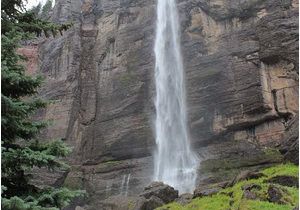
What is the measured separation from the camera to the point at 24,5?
9.32m

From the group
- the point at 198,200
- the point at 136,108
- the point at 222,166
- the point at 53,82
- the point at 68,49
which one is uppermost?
the point at 68,49

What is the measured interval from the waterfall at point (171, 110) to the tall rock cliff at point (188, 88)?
64 centimetres

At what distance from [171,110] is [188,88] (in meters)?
2.37

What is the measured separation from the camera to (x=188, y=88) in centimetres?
3838

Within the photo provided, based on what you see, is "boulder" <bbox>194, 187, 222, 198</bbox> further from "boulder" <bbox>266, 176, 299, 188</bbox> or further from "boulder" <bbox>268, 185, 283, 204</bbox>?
"boulder" <bbox>268, 185, 283, 204</bbox>

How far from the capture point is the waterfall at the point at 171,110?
3562cm

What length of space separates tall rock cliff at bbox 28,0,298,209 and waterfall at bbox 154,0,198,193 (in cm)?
64

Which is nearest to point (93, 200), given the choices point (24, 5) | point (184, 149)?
point (184, 149)

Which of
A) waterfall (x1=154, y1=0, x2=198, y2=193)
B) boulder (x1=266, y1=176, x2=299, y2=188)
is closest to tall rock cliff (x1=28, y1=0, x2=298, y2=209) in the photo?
waterfall (x1=154, y1=0, x2=198, y2=193)

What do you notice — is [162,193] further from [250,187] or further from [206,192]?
[250,187]

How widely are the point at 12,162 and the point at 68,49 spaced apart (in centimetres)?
3771

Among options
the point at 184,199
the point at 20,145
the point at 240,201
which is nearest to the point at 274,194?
the point at 240,201

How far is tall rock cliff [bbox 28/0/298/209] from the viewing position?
34.7 metres

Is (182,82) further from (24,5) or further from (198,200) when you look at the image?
(24,5)
